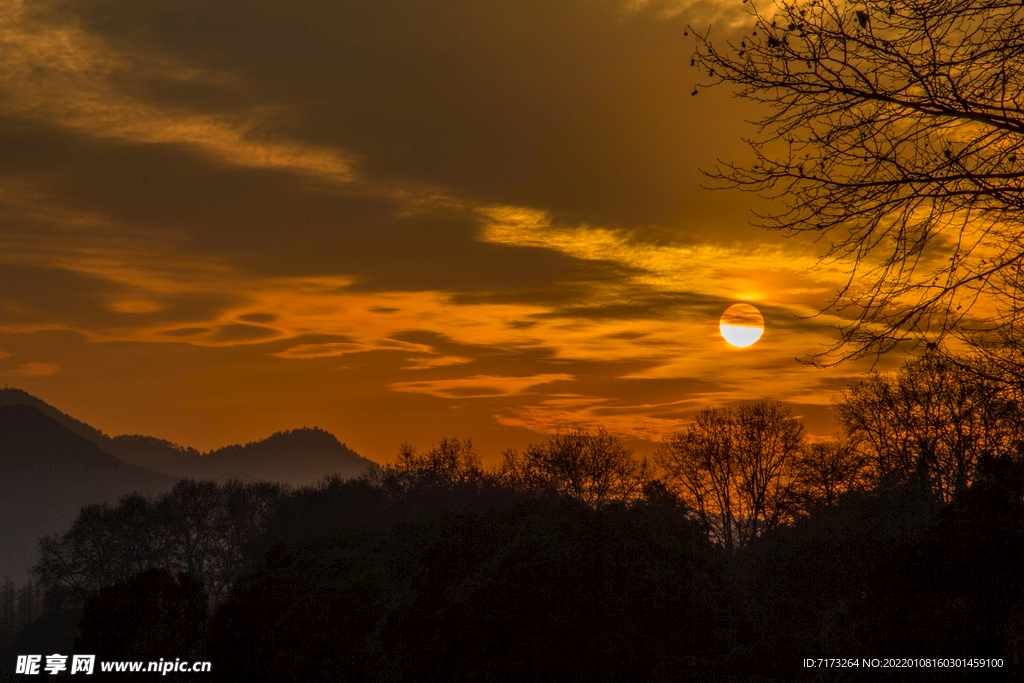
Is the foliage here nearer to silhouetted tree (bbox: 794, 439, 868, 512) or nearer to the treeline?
the treeline

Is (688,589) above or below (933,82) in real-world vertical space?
below

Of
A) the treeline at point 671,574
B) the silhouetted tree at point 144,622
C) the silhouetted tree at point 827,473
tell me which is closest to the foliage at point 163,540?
the treeline at point 671,574

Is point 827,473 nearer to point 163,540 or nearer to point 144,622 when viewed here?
point 144,622

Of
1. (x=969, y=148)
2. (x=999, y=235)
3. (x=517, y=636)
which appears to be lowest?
(x=517, y=636)

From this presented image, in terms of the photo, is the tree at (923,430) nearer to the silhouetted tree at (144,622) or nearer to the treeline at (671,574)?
the treeline at (671,574)

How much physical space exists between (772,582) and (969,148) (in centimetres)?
3112

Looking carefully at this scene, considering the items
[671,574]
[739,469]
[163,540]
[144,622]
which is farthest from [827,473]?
[163,540]

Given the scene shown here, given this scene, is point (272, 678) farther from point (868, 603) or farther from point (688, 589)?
point (868, 603)

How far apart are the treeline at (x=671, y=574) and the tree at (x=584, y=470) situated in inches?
14.3

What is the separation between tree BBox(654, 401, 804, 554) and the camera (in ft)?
182

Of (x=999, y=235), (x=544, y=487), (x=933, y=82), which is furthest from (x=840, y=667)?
(x=544, y=487)

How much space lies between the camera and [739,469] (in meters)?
57.6

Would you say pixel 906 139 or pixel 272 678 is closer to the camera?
pixel 906 139

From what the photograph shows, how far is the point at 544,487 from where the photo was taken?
225ft
